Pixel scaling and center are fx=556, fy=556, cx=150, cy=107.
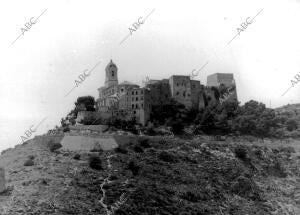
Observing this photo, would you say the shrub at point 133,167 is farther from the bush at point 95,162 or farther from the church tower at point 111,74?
the church tower at point 111,74

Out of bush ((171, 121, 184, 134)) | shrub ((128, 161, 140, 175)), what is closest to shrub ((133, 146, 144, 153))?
shrub ((128, 161, 140, 175))

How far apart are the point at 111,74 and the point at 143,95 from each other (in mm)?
7947

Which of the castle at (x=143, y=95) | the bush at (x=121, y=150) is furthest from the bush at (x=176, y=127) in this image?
the bush at (x=121, y=150)

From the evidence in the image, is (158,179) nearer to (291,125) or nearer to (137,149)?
(137,149)

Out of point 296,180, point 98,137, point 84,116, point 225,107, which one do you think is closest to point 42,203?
point 98,137

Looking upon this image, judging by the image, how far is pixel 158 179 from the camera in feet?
187

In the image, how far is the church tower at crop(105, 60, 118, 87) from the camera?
79.3 m

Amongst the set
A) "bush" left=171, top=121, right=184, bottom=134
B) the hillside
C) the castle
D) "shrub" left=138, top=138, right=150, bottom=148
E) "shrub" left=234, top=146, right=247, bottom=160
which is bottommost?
the hillside

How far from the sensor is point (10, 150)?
2635 inches

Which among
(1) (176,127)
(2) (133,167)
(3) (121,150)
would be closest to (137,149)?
(3) (121,150)

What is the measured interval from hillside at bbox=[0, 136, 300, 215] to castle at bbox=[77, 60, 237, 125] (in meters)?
8.57

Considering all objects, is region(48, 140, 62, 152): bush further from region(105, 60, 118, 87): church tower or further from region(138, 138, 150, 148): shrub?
region(105, 60, 118, 87): church tower

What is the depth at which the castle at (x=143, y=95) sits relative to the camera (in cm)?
7244

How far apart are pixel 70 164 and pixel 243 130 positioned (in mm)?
27161
